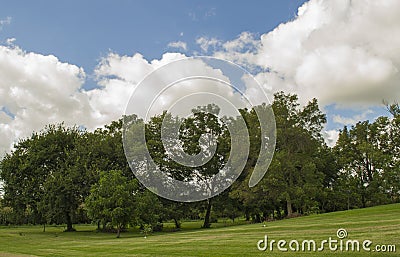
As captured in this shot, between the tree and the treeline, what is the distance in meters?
0.39

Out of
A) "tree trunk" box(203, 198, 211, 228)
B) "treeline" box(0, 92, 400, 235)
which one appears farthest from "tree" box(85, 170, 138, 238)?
"tree trunk" box(203, 198, 211, 228)

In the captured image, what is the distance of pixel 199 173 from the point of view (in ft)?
160

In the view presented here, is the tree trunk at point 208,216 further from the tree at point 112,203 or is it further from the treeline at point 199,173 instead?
the tree at point 112,203

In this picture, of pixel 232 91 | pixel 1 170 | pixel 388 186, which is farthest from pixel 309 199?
pixel 1 170

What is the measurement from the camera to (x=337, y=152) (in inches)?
2357

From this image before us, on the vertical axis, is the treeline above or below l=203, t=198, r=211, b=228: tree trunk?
above

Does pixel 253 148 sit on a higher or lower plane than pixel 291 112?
lower

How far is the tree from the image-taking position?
3541 cm

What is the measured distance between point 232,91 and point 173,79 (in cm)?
266

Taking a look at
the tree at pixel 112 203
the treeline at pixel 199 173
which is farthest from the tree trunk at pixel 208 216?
the tree at pixel 112 203

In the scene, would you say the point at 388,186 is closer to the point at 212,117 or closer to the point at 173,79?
the point at 212,117

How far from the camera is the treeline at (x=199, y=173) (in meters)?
43.7

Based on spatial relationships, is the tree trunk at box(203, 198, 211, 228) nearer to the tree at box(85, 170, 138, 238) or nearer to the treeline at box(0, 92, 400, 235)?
the treeline at box(0, 92, 400, 235)

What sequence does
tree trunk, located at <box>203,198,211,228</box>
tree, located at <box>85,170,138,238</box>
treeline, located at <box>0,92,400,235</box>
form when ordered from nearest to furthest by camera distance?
tree, located at <box>85,170,138,238</box> < treeline, located at <box>0,92,400,235</box> < tree trunk, located at <box>203,198,211,228</box>
